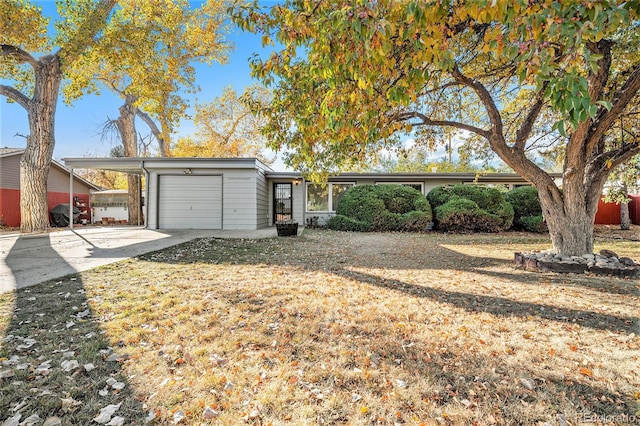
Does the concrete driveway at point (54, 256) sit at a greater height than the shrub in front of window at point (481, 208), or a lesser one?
lesser

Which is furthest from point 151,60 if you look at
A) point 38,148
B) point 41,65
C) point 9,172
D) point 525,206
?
point 525,206

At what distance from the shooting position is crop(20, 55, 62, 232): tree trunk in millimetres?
9766

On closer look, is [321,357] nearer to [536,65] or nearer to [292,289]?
[292,289]

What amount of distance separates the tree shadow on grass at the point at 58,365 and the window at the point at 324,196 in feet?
38.4

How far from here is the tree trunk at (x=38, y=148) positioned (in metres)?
9.77

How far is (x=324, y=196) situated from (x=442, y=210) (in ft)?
17.7

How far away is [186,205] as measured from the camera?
1213 centimetres

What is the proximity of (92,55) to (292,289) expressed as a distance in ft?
34.7

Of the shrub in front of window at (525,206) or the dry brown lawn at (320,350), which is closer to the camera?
the dry brown lawn at (320,350)

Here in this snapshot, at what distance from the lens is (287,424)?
1.62m

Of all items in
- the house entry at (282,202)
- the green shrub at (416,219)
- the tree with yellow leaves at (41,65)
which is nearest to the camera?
the tree with yellow leaves at (41,65)

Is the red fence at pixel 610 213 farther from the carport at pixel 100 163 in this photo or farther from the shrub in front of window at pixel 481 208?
the carport at pixel 100 163

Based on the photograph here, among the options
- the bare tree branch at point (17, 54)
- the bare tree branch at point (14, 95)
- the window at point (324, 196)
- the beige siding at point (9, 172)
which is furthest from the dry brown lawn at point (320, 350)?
the beige siding at point (9, 172)

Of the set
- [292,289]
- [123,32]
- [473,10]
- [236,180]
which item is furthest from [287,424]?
[123,32]
